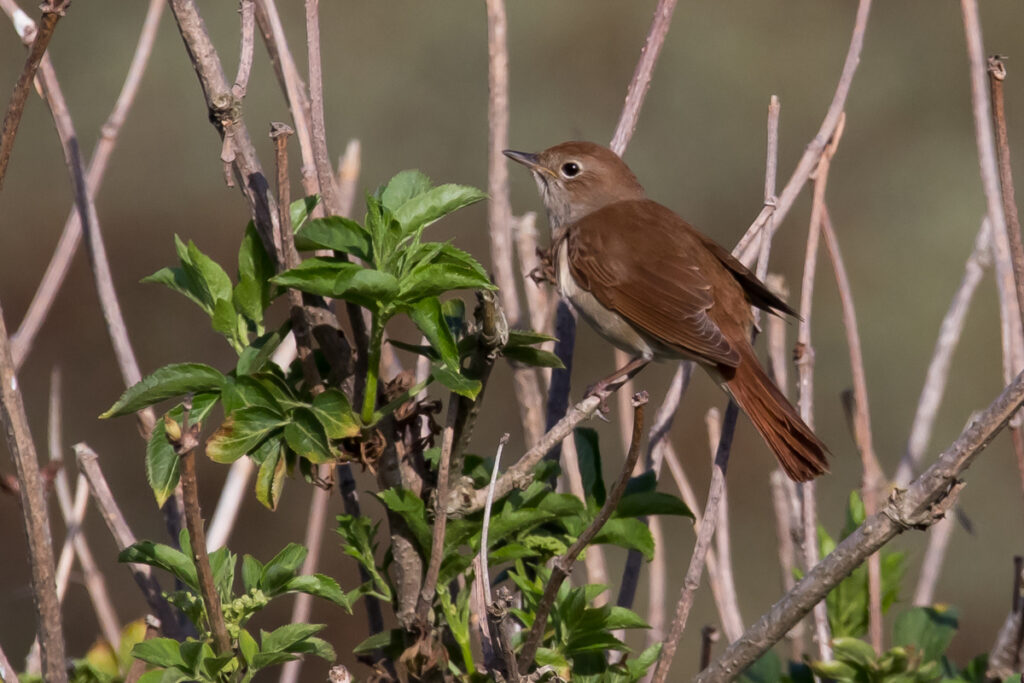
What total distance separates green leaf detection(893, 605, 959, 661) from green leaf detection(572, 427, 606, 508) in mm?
693

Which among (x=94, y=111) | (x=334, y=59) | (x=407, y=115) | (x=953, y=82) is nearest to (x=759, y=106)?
(x=953, y=82)

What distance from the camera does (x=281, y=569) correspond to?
188cm

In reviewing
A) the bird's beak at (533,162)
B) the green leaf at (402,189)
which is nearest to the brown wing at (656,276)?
the bird's beak at (533,162)

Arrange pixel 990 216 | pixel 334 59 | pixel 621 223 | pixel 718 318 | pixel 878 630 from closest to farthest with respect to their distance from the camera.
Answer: pixel 878 630, pixel 990 216, pixel 718 318, pixel 621 223, pixel 334 59

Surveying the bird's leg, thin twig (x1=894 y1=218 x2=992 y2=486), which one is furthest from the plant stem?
thin twig (x1=894 y1=218 x2=992 y2=486)

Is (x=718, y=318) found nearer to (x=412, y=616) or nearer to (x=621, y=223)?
(x=621, y=223)

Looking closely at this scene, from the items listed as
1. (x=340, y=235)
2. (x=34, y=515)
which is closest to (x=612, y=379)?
(x=340, y=235)

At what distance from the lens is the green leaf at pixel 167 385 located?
1834 mm

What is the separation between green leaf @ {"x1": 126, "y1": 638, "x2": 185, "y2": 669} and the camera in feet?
5.75

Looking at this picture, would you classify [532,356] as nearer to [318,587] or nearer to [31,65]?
[318,587]

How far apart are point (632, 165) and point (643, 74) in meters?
5.48

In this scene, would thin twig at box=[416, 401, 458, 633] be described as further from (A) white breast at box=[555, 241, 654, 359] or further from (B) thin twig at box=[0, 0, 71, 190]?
(A) white breast at box=[555, 241, 654, 359]

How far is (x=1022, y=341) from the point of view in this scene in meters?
2.62

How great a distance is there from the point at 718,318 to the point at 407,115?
196 inches
